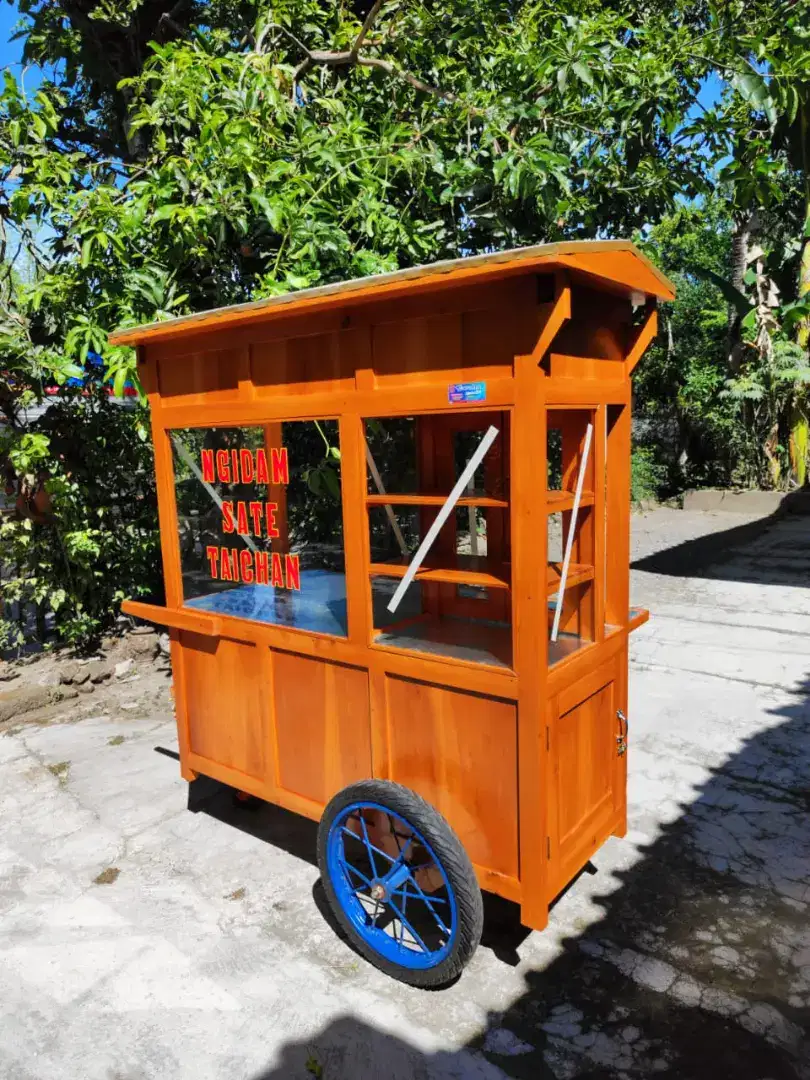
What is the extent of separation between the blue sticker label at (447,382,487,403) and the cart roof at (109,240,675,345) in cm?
31

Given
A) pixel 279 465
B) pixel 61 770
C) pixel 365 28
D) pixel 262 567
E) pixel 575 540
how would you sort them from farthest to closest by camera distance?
pixel 365 28
pixel 61 770
pixel 262 567
pixel 279 465
pixel 575 540

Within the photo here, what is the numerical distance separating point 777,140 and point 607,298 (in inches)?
437

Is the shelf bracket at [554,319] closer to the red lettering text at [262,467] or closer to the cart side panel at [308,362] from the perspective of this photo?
the cart side panel at [308,362]

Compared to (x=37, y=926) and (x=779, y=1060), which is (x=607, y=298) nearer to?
(x=779, y=1060)

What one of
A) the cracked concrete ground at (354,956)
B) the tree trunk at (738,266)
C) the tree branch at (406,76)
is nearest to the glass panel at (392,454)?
the cracked concrete ground at (354,956)

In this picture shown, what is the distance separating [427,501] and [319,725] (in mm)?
1099

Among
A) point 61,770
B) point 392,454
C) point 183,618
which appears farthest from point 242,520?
point 61,770

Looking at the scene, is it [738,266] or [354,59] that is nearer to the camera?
[354,59]

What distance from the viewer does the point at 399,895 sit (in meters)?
3.05

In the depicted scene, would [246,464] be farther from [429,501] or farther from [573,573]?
[573,573]

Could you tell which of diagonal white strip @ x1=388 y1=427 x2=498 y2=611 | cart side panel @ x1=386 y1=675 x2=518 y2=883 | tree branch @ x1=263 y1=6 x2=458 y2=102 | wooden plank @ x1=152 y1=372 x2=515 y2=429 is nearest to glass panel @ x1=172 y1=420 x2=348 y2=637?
wooden plank @ x1=152 y1=372 x2=515 y2=429

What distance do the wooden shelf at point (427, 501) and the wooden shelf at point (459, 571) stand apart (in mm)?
244

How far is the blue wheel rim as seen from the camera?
2.74 meters

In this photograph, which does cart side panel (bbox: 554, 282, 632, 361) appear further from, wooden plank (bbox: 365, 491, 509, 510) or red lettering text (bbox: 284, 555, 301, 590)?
red lettering text (bbox: 284, 555, 301, 590)
